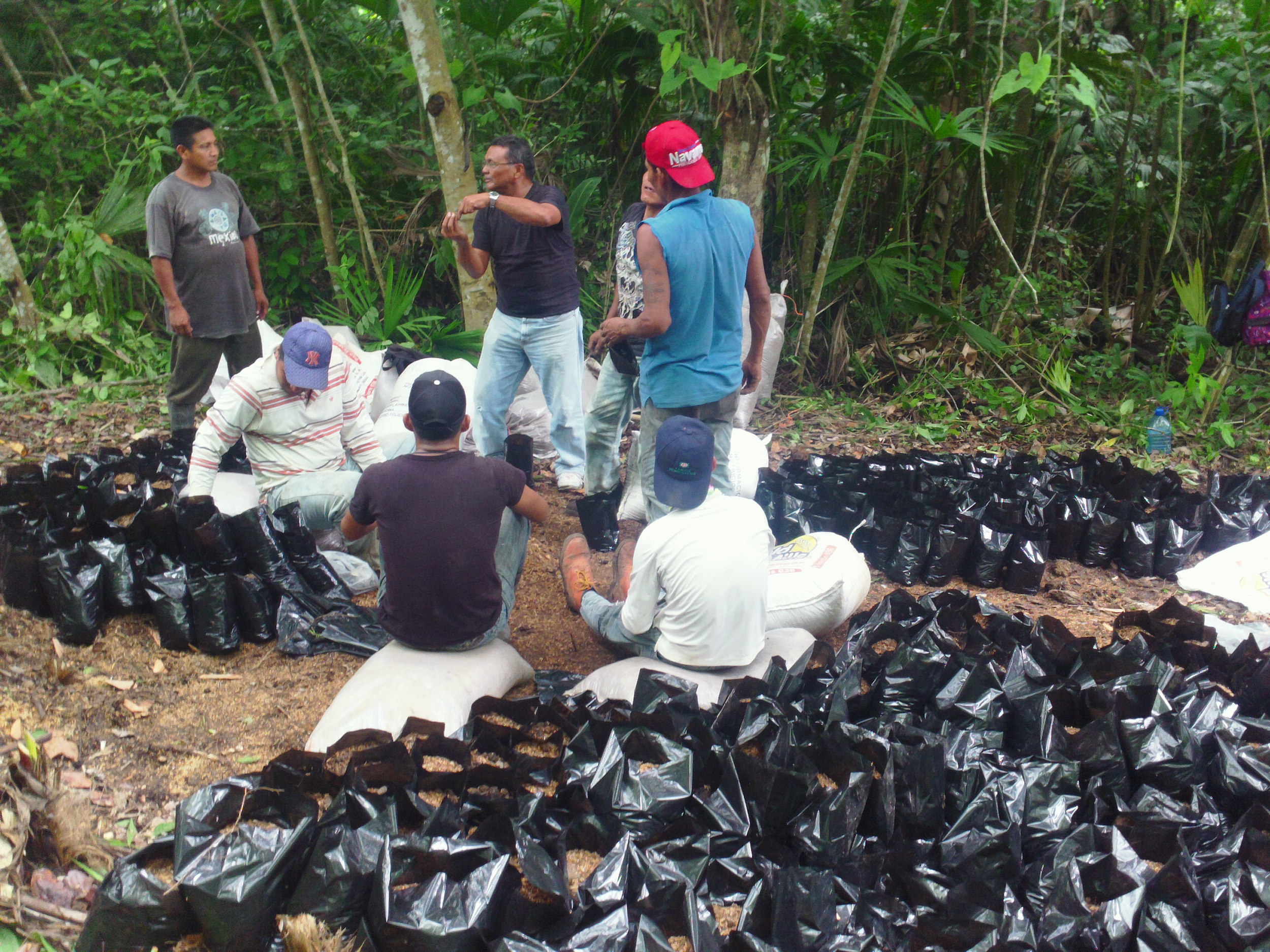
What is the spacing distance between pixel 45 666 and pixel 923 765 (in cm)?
270

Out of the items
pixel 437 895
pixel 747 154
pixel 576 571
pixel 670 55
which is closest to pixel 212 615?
pixel 576 571

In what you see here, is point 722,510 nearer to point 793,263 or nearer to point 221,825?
point 221,825

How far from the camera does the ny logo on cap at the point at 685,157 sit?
310cm

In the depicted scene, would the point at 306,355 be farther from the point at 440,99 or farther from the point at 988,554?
the point at 988,554

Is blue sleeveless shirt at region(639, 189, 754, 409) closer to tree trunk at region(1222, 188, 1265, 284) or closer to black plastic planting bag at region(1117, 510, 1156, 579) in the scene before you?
black plastic planting bag at region(1117, 510, 1156, 579)

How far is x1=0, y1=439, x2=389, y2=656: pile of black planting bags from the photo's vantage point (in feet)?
10.2

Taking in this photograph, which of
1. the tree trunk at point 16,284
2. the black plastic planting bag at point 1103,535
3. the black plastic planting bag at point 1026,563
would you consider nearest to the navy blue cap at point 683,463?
the black plastic planting bag at point 1026,563

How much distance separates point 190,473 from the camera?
3.45 meters

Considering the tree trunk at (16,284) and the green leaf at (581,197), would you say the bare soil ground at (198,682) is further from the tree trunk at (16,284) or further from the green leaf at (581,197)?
the tree trunk at (16,284)

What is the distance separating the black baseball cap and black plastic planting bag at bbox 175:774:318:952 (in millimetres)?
1126

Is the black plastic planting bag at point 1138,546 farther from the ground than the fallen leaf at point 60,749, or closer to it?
closer to it

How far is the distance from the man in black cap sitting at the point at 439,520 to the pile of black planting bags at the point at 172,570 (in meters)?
0.48

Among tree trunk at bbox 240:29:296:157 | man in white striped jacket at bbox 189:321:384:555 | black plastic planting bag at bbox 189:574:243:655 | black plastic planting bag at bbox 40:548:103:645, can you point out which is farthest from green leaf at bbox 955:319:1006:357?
black plastic planting bag at bbox 40:548:103:645

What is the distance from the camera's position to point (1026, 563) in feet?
12.6
